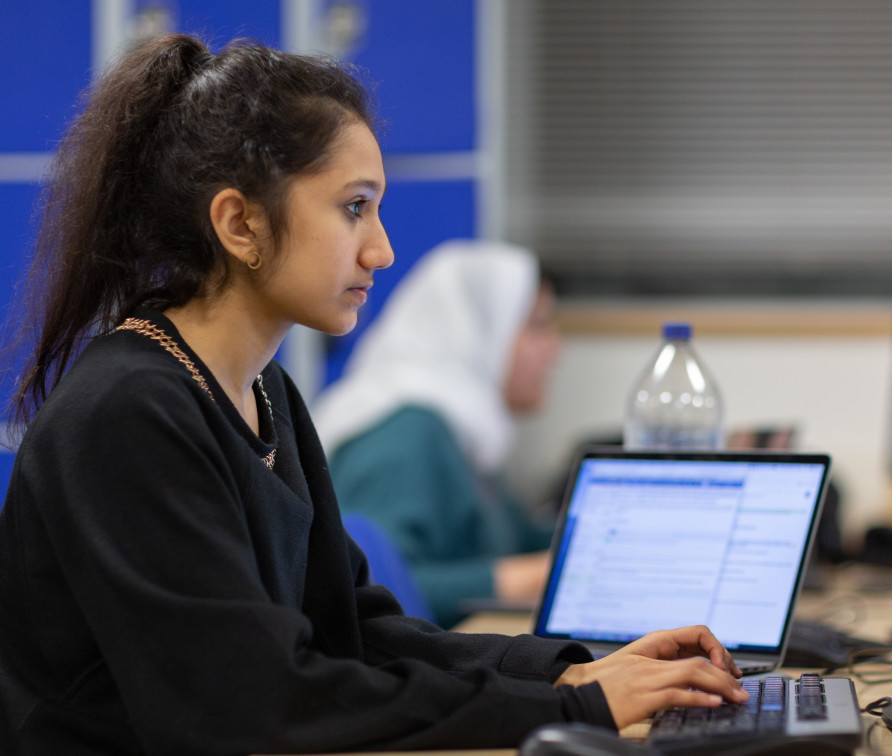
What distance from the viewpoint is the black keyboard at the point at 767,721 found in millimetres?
925

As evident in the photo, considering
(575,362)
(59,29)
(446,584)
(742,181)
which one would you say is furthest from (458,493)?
(59,29)

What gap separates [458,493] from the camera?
265 centimetres

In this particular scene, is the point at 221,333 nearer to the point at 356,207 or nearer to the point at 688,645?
the point at 356,207

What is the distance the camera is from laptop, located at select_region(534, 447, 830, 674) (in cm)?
133

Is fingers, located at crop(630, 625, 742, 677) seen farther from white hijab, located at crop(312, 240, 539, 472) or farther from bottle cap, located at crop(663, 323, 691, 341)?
white hijab, located at crop(312, 240, 539, 472)

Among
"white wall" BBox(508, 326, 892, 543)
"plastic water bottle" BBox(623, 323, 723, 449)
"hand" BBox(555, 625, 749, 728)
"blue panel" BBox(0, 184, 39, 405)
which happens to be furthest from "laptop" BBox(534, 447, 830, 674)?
"blue panel" BBox(0, 184, 39, 405)

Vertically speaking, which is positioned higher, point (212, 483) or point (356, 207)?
point (356, 207)

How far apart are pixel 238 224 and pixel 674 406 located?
3.75ft

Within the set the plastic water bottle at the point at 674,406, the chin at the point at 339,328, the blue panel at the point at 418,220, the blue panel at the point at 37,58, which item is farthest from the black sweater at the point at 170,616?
the blue panel at the point at 37,58

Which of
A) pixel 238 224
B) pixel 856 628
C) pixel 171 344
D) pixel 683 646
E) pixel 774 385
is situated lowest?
pixel 774 385

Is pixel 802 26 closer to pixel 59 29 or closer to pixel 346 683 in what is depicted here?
pixel 59 29

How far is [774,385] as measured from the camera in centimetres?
349

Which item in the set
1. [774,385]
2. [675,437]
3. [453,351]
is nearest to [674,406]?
[675,437]

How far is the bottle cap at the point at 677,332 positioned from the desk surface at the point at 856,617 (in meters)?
0.47
